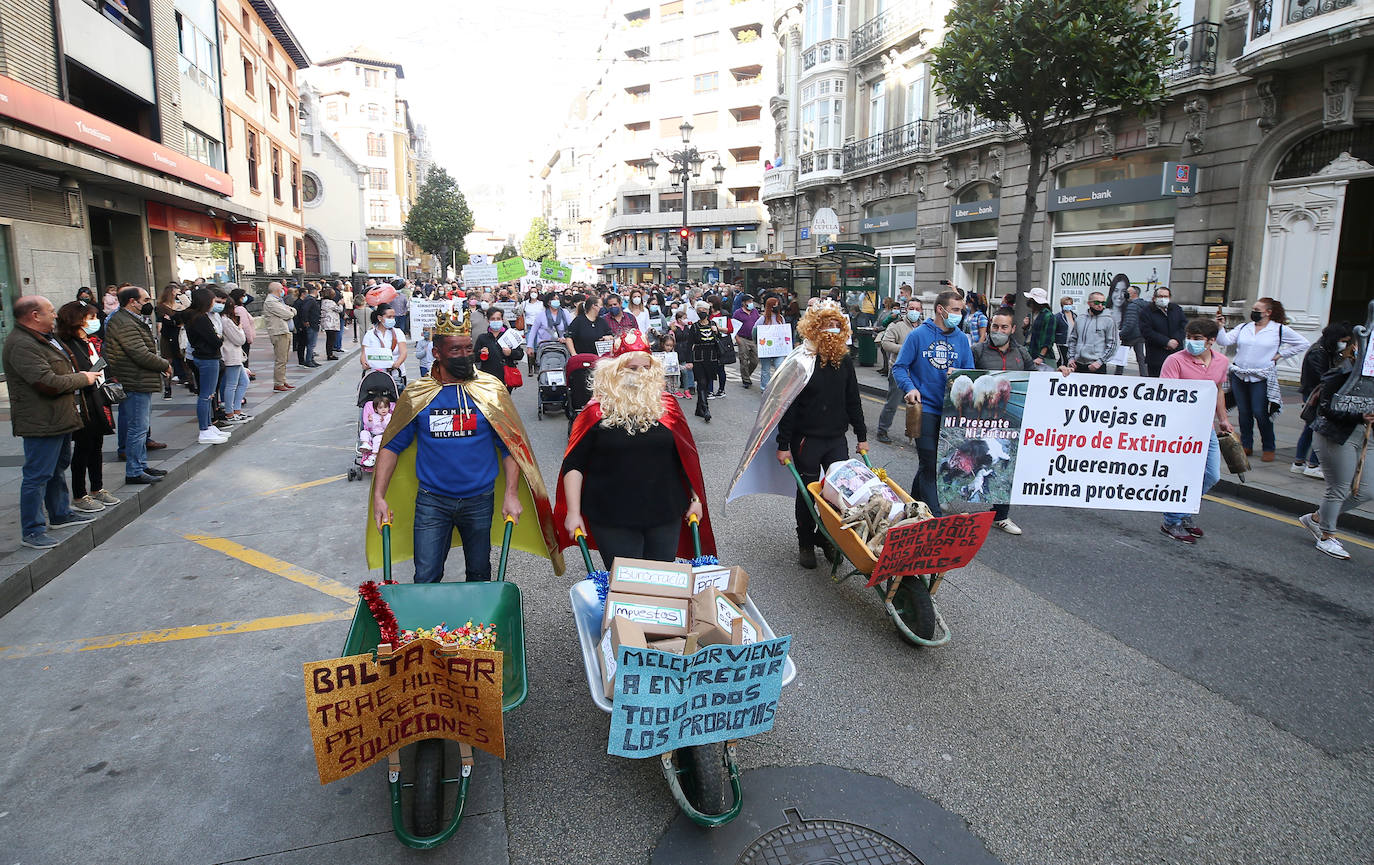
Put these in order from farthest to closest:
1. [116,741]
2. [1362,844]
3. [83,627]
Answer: [83,627] < [116,741] < [1362,844]

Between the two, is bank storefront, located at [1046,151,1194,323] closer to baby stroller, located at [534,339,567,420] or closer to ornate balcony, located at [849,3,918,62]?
ornate balcony, located at [849,3,918,62]

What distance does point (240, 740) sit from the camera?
3.88 m

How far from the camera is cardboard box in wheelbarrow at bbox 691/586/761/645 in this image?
3238mm

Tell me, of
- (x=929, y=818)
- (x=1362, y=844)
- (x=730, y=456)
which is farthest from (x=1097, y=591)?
(x=730, y=456)

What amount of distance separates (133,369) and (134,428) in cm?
59

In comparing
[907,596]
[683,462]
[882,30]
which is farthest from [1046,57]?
[882,30]

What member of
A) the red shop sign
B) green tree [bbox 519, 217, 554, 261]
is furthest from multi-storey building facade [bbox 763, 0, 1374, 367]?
green tree [bbox 519, 217, 554, 261]

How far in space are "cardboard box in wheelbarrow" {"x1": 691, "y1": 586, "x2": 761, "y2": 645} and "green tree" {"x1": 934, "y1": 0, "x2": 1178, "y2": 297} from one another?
12.9 m

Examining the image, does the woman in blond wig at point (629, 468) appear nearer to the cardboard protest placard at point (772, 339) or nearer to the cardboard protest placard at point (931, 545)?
the cardboard protest placard at point (931, 545)

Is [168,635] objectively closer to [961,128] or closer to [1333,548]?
[1333,548]

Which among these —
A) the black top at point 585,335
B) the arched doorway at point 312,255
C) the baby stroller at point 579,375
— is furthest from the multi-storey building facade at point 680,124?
the baby stroller at point 579,375

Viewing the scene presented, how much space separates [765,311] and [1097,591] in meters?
9.26

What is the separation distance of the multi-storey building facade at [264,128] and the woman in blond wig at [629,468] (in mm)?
26347

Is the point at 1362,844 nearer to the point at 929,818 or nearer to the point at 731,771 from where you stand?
the point at 929,818
